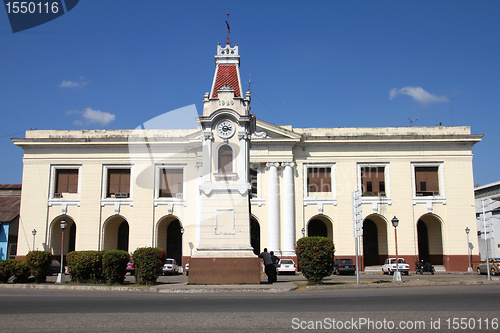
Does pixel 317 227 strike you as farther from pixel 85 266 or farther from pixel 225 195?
pixel 85 266

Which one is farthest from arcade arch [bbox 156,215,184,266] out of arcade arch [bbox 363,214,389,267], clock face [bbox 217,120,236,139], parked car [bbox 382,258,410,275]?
clock face [bbox 217,120,236,139]

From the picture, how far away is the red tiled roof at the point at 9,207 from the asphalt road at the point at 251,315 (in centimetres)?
3174

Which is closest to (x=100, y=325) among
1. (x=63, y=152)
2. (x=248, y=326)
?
(x=248, y=326)

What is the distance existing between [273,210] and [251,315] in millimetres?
28535

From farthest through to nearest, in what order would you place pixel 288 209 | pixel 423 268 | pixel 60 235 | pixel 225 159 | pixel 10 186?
pixel 10 186 < pixel 60 235 < pixel 288 209 < pixel 423 268 < pixel 225 159

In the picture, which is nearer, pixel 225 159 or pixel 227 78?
pixel 225 159

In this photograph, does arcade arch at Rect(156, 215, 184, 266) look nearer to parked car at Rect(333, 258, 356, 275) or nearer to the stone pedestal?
parked car at Rect(333, 258, 356, 275)

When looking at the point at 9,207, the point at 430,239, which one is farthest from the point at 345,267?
the point at 9,207

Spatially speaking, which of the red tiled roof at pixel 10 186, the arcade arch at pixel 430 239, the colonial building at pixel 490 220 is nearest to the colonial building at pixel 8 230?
the red tiled roof at pixel 10 186

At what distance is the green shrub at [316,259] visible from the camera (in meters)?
19.1

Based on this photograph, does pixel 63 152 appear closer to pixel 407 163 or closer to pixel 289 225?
pixel 289 225

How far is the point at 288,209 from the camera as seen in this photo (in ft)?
127

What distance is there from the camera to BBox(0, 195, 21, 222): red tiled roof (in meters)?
41.1

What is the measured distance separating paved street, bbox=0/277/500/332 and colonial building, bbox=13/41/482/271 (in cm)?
2562
